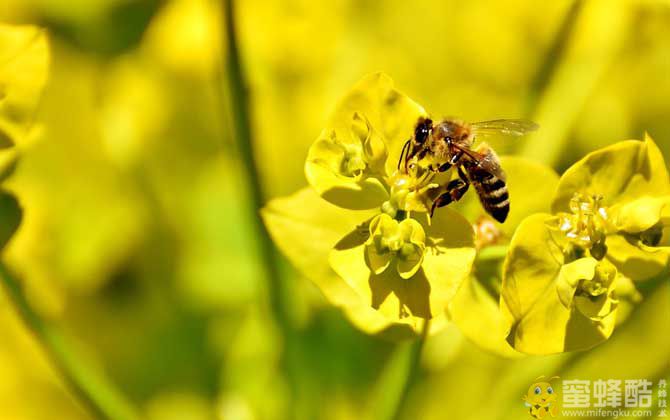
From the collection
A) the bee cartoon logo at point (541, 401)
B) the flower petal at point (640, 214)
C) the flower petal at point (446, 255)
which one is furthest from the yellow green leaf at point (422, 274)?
the bee cartoon logo at point (541, 401)

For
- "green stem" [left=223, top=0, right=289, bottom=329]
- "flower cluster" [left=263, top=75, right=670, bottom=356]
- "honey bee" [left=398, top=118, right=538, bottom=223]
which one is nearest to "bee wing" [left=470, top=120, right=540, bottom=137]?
"honey bee" [left=398, top=118, right=538, bottom=223]

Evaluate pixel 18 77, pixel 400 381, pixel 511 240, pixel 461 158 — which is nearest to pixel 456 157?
pixel 461 158

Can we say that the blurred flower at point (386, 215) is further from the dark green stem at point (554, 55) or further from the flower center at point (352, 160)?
the dark green stem at point (554, 55)

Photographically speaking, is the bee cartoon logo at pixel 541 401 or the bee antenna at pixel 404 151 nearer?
the bee antenna at pixel 404 151

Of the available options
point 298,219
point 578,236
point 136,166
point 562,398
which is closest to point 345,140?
point 298,219

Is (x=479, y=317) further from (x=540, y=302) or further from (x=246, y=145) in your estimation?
(x=246, y=145)

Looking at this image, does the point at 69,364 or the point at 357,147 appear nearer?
the point at 357,147

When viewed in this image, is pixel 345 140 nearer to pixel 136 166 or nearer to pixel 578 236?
pixel 578 236
